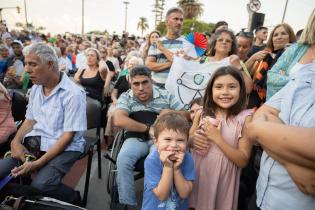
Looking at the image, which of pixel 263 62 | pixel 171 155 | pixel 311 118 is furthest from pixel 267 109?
pixel 263 62

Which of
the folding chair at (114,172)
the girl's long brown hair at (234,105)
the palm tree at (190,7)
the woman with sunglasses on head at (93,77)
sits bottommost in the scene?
the folding chair at (114,172)

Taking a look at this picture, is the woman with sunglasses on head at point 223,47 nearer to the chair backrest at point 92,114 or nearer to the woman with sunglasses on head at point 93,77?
the chair backrest at point 92,114

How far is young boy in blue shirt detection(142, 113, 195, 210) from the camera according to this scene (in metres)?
1.65

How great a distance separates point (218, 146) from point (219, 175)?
255 mm

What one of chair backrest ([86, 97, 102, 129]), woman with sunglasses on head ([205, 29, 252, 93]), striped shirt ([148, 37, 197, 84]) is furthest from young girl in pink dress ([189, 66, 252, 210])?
chair backrest ([86, 97, 102, 129])

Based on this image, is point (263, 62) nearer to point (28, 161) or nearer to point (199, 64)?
point (199, 64)

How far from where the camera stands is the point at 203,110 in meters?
2.08

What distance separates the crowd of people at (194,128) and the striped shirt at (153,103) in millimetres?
12

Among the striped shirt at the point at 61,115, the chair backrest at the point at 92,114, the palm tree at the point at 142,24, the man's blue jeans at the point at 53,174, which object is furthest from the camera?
the palm tree at the point at 142,24

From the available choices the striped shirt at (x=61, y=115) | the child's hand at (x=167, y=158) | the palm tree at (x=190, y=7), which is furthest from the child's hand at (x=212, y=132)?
the palm tree at (x=190, y=7)

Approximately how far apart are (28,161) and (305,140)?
2.38m

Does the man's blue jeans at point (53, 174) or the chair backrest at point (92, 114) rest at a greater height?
the chair backrest at point (92, 114)

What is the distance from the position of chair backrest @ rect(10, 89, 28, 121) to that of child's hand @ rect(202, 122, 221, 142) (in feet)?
8.26

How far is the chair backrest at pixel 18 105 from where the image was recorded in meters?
3.15
